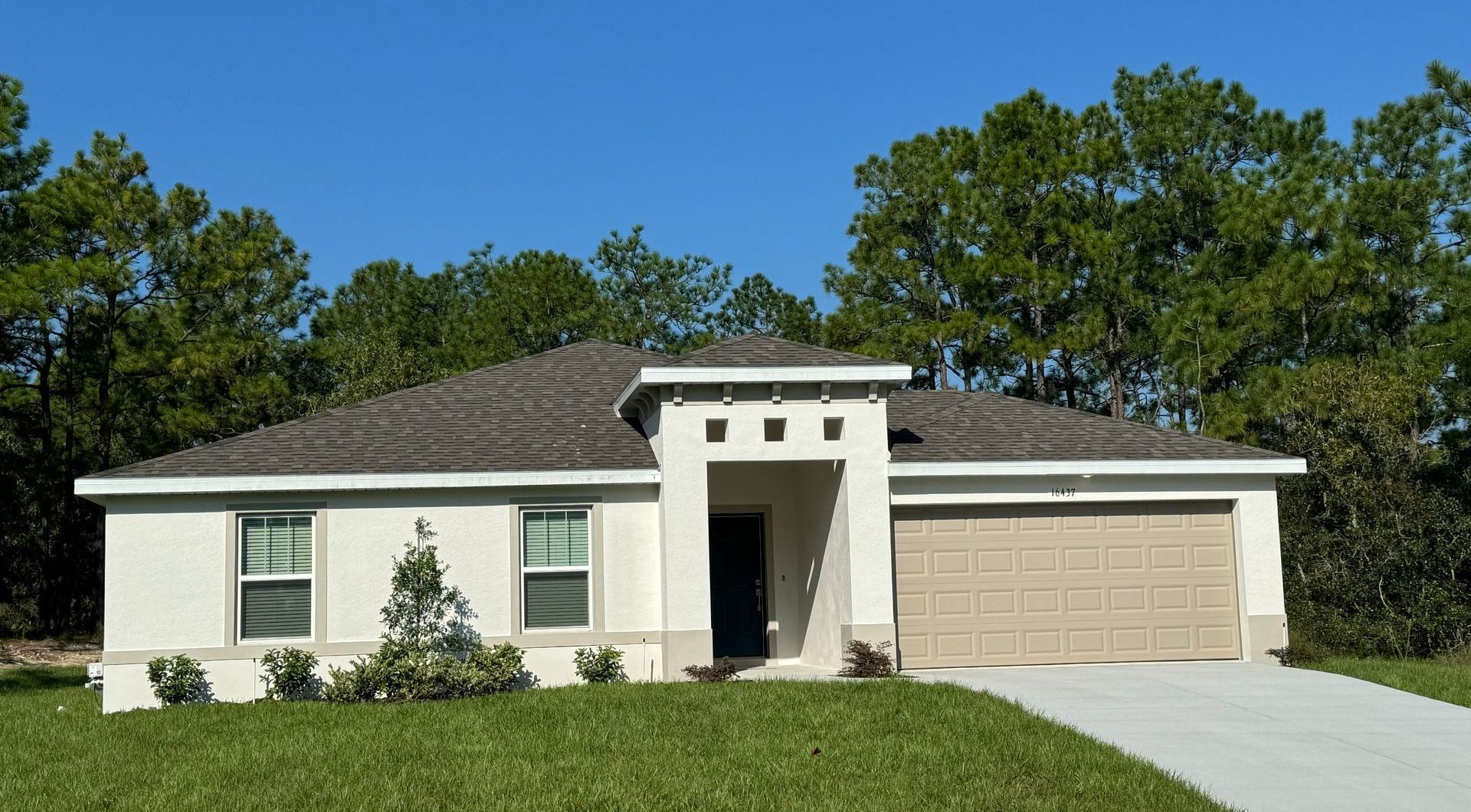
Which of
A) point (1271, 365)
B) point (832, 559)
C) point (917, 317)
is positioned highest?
point (917, 317)

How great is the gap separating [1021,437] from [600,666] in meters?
6.69

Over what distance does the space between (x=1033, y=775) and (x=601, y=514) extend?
791 centimetres

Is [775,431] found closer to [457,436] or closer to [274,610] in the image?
[457,436]

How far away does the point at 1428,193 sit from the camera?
2727 cm

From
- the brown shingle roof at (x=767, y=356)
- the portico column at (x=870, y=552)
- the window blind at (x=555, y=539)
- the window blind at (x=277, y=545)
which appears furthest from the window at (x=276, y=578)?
the portico column at (x=870, y=552)

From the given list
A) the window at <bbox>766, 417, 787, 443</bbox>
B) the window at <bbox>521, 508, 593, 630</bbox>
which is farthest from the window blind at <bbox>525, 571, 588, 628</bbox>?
the window at <bbox>766, 417, 787, 443</bbox>

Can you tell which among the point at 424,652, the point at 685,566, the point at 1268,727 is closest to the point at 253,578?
the point at 424,652

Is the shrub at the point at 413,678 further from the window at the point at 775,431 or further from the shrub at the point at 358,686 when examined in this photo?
the window at the point at 775,431

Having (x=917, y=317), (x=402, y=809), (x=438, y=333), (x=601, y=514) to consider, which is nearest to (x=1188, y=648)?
(x=601, y=514)

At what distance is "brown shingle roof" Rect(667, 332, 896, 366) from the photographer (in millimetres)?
16109

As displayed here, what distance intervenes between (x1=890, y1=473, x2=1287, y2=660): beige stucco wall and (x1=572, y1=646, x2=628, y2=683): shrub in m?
4.08

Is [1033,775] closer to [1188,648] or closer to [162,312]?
[1188,648]

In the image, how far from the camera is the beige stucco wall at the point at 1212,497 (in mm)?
16656

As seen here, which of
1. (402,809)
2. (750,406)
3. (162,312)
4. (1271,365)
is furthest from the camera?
(162,312)
